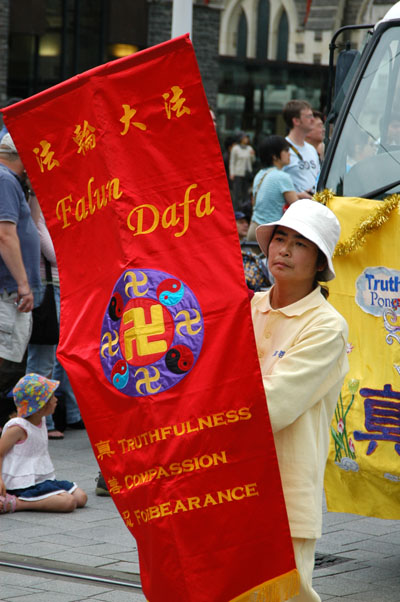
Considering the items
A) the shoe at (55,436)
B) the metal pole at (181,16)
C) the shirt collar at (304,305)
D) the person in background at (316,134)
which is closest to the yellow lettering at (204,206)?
the shirt collar at (304,305)

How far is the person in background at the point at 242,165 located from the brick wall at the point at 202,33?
3.24 feet

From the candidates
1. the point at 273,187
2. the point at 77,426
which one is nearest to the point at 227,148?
the point at 273,187

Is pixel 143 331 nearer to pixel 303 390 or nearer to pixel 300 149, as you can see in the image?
pixel 303 390

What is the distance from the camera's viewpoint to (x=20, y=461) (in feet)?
23.2

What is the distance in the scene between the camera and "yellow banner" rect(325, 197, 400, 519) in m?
5.64

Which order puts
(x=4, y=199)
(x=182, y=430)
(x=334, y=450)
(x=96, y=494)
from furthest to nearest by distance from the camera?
1. (x=4, y=199)
2. (x=96, y=494)
3. (x=334, y=450)
4. (x=182, y=430)

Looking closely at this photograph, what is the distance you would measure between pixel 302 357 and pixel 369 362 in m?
1.97

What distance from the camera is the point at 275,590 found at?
12.0 feet

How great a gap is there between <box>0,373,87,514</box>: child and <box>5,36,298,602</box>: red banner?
334 centimetres

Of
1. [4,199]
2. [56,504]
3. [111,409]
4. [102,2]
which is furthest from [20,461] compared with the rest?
[102,2]

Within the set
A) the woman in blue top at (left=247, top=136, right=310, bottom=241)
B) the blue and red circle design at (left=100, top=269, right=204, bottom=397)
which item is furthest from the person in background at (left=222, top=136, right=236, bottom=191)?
the blue and red circle design at (left=100, top=269, right=204, bottom=397)

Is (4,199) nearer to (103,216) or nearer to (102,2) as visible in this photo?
(103,216)

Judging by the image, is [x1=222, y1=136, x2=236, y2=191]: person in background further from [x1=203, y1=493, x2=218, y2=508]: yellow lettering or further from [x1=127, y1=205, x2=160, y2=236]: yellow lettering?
[x1=203, y1=493, x2=218, y2=508]: yellow lettering

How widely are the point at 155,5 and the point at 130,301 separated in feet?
67.3
